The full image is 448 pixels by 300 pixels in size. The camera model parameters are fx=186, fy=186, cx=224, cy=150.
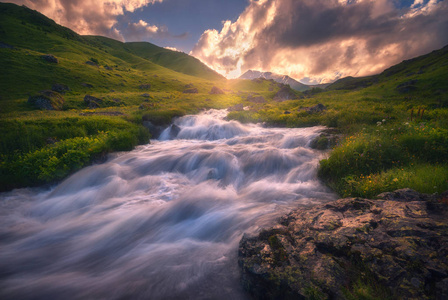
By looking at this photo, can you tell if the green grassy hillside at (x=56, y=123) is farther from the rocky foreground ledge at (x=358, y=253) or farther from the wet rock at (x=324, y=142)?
the wet rock at (x=324, y=142)

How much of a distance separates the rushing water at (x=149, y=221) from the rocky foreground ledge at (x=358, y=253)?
90 centimetres

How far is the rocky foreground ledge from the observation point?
2379mm

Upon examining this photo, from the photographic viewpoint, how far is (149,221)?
621 centimetres

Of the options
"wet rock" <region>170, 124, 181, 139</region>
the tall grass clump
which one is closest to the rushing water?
the tall grass clump

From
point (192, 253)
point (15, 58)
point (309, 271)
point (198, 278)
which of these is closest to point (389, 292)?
point (309, 271)

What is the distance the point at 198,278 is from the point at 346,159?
6125 millimetres

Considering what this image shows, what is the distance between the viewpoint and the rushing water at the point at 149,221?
394 centimetres

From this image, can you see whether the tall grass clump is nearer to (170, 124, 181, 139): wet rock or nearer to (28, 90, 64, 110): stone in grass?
(170, 124, 181, 139): wet rock

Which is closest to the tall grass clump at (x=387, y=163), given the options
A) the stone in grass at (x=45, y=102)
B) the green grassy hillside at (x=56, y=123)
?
the green grassy hillside at (x=56, y=123)

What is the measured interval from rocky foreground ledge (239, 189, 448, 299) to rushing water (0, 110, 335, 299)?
0.90m

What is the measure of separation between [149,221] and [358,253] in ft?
18.7

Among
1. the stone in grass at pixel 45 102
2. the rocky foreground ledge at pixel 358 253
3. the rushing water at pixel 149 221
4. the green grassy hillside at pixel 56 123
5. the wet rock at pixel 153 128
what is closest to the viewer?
the rocky foreground ledge at pixel 358 253

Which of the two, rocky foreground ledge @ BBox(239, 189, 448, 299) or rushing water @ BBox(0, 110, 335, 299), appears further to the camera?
rushing water @ BBox(0, 110, 335, 299)

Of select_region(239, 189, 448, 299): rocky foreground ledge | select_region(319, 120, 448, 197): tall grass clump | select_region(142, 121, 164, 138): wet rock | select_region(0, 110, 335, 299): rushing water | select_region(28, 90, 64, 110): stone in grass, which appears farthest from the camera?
select_region(28, 90, 64, 110): stone in grass
